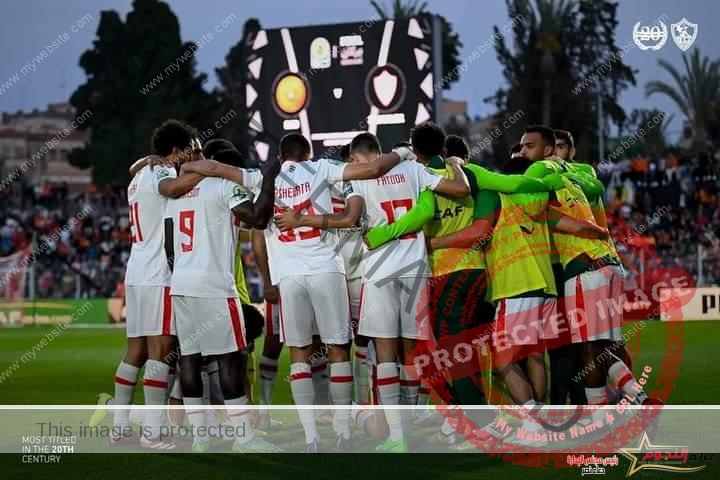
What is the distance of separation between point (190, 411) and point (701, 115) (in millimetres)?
50636

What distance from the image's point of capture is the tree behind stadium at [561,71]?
180 ft

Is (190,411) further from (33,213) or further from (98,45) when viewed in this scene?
(98,45)

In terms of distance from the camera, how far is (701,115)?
55.4m

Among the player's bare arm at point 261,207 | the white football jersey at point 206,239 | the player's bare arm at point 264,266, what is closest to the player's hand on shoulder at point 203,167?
the white football jersey at point 206,239

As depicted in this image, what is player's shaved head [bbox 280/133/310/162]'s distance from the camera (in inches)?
342

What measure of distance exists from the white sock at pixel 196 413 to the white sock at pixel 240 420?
218 mm

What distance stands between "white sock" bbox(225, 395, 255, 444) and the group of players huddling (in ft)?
0.03

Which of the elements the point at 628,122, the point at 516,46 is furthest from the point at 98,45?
the point at 628,122

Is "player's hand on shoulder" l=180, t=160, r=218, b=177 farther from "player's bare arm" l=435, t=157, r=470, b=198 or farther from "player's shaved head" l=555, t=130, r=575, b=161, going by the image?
"player's shaved head" l=555, t=130, r=575, b=161

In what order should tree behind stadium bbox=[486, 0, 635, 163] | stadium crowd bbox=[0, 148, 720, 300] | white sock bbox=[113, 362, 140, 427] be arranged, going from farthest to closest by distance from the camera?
tree behind stadium bbox=[486, 0, 635, 163]
stadium crowd bbox=[0, 148, 720, 300]
white sock bbox=[113, 362, 140, 427]

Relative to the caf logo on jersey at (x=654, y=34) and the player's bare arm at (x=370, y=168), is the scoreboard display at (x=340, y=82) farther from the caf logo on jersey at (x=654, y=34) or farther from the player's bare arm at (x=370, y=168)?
the caf logo on jersey at (x=654, y=34)

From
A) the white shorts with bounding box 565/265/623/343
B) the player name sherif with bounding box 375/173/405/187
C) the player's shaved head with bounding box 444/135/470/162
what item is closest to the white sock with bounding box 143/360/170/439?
the player name sherif with bounding box 375/173/405/187

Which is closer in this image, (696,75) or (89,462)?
(89,462)

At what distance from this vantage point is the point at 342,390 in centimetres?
867
